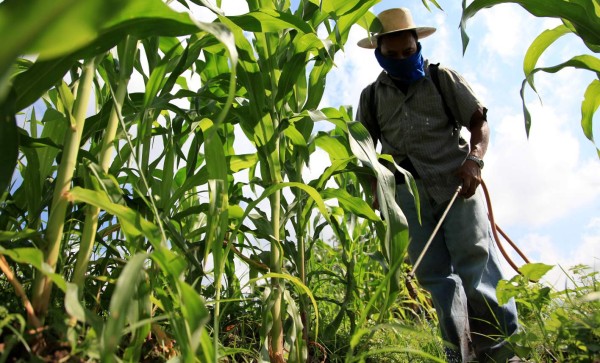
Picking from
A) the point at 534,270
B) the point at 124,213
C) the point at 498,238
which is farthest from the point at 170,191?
the point at 498,238

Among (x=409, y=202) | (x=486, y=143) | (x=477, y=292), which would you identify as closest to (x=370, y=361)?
(x=477, y=292)

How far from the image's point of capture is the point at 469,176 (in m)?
1.83

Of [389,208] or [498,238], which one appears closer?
[389,208]

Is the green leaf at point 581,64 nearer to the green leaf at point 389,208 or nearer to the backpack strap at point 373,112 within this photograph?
the green leaf at point 389,208

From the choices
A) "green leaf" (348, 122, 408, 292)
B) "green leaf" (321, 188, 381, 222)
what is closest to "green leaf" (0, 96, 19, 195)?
"green leaf" (348, 122, 408, 292)

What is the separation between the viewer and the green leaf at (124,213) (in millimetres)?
785

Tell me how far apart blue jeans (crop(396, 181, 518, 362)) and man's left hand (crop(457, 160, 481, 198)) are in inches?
2.6

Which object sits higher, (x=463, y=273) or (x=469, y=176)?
(x=469, y=176)

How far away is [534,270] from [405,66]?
110 centimetres

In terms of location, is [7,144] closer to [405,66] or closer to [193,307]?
[193,307]

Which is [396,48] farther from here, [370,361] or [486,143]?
[370,361]

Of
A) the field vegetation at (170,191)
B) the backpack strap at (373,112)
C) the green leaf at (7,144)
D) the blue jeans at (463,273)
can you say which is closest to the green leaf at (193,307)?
the field vegetation at (170,191)

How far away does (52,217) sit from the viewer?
868 millimetres

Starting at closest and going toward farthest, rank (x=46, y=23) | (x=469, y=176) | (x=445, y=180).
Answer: (x=46, y=23), (x=469, y=176), (x=445, y=180)
